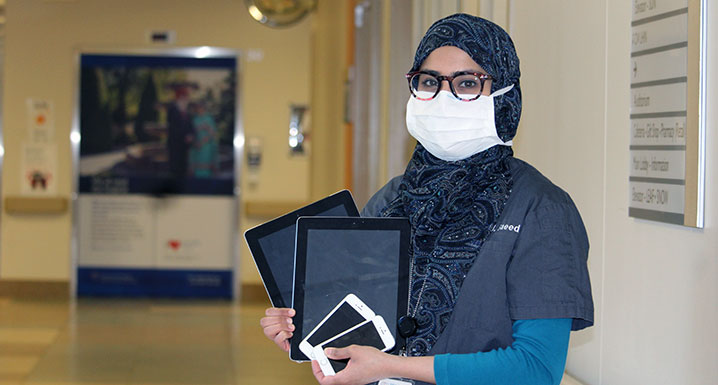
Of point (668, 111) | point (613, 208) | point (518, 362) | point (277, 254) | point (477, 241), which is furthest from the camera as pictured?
point (613, 208)

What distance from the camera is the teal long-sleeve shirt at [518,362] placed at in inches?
56.7

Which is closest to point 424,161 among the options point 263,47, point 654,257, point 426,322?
point 426,322

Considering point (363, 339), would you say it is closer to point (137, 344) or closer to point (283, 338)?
point (283, 338)

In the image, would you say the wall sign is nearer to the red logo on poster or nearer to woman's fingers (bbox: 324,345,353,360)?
woman's fingers (bbox: 324,345,353,360)

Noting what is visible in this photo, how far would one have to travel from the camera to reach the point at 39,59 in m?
8.48

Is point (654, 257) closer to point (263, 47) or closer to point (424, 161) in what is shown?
point (424, 161)

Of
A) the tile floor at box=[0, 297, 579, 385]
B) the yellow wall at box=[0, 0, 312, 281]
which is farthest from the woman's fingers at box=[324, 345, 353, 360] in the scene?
the yellow wall at box=[0, 0, 312, 281]

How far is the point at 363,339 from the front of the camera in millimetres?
1585

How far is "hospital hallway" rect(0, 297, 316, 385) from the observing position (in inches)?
211

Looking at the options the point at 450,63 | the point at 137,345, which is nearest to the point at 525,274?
the point at 450,63

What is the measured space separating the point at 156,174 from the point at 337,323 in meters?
7.43

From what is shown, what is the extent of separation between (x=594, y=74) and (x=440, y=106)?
733 mm

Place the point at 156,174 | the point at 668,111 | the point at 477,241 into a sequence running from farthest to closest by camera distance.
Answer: the point at 156,174 → the point at 668,111 → the point at 477,241

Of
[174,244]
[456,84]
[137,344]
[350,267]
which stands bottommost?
[137,344]
